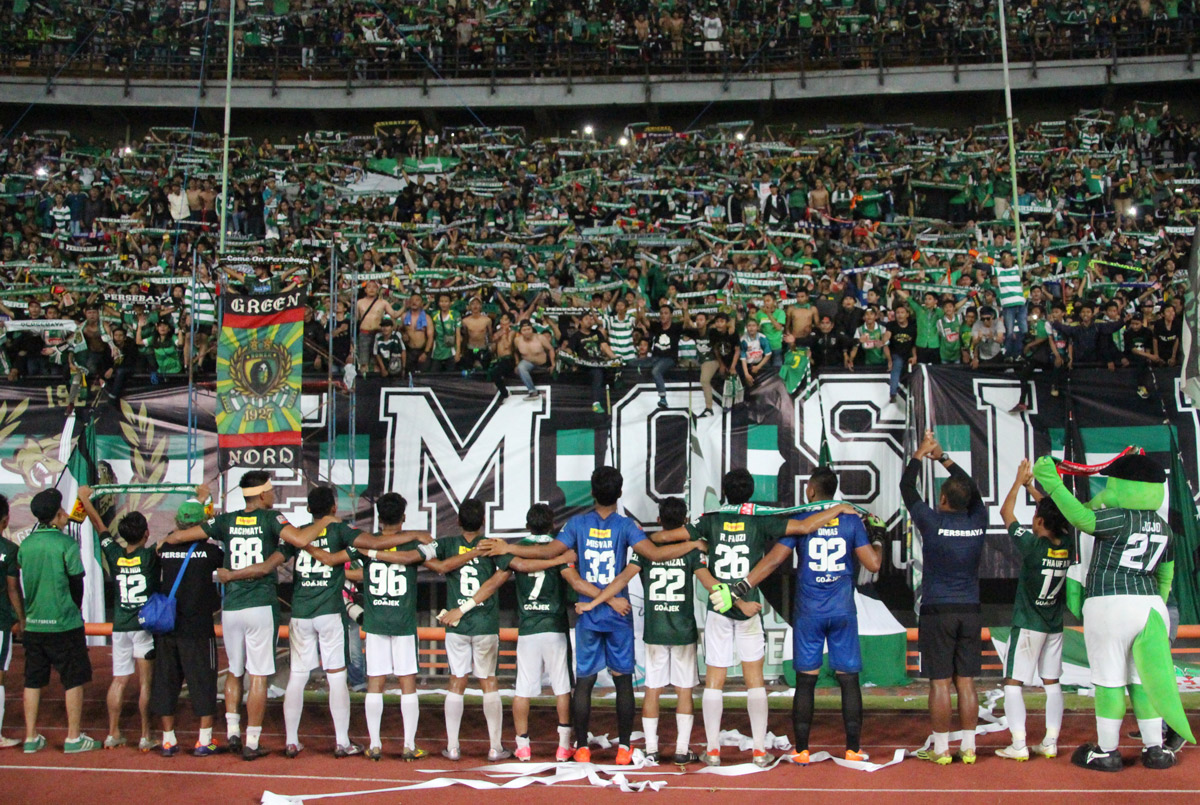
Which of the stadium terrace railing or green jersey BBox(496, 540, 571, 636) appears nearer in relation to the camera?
green jersey BBox(496, 540, 571, 636)

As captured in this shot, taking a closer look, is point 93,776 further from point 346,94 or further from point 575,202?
point 346,94

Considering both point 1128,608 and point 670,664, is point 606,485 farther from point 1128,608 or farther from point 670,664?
point 1128,608

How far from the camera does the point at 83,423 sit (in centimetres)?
1412

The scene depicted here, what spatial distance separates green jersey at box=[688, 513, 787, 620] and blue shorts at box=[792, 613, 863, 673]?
50 centimetres

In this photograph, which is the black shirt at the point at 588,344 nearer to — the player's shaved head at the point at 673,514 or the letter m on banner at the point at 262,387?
the letter m on banner at the point at 262,387

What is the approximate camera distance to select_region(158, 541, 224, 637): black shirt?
9031 millimetres

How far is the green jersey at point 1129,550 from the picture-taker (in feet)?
26.3

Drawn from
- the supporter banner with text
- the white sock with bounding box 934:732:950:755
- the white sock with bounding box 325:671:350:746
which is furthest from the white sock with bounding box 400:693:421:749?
the supporter banner with text

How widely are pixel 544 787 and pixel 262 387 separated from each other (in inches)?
239

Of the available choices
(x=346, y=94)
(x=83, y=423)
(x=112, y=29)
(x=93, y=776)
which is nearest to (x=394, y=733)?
(x=93, y=776)

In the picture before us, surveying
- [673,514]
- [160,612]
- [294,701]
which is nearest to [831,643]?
[673,514]

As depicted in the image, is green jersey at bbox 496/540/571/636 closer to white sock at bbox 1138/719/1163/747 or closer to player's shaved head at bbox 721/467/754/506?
player's shaved head at bbox 721/467/754/506

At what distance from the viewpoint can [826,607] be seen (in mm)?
8281

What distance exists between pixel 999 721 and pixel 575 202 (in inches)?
624
